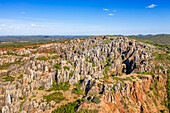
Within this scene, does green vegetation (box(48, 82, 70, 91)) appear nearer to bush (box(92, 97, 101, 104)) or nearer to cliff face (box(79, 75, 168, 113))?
cliff face (box(79, 75, 168, 113))

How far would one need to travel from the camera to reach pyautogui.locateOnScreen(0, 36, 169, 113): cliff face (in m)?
63.4

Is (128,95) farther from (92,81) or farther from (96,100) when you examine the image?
(92,81)

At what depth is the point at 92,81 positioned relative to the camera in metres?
77.1

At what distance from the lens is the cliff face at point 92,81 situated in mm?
63438

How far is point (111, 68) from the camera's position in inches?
3927

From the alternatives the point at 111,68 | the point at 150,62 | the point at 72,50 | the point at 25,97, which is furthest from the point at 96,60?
the point at 25,97

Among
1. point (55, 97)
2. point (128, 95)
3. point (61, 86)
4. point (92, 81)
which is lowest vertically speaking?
point (55, 97)

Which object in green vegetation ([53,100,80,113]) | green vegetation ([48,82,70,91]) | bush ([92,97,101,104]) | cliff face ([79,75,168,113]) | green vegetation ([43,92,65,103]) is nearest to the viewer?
bush ([92,97,101,104])

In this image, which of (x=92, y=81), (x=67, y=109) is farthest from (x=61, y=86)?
(x=67, y=109)

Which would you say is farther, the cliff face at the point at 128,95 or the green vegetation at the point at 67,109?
the green vegetation at the point at 67,109

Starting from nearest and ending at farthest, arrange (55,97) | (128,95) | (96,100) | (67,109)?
(96,100) → (67,109) → (128,95) → (55,97)

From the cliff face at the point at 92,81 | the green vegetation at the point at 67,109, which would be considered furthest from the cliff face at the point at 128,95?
the green vegetation at the point at 67,109

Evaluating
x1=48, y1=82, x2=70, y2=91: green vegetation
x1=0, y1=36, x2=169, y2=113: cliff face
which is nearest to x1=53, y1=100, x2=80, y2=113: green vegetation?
x1=0, y1=36, x2=169, y2=113: cliff face

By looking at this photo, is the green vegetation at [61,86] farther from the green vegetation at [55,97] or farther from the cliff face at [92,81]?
the green vegetation at [55,97]
